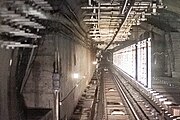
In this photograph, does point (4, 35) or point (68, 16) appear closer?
point (4, 35)

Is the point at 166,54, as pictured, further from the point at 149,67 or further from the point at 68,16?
the point at 68,16

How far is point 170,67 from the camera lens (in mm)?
22578

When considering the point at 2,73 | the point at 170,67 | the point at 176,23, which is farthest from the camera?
the point at 170,67

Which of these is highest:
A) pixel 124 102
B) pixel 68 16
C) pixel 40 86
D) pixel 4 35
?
pixel 68 16

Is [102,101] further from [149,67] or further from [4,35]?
[4,35]

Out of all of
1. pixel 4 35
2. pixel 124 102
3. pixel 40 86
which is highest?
pixel 4 35

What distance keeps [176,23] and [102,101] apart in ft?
26.8

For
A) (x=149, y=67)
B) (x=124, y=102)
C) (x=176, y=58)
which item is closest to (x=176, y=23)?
(x=176, y=58)

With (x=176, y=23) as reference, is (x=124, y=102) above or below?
below

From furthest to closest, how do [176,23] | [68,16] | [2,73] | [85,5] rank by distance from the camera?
[176,23], [85,5], [68,16], [2,73]

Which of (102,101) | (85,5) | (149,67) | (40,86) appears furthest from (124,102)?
(40,86)

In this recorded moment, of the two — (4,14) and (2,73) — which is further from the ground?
(4,14)

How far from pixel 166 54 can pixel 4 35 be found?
19.5 m

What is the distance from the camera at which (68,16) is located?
9.04 meters
